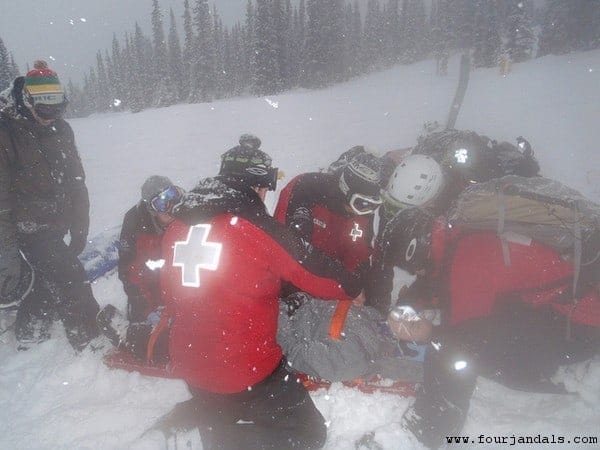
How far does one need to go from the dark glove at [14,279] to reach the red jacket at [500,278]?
3.86 metres

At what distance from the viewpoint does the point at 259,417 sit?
9.01 feet

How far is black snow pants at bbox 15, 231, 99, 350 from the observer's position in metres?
4.15

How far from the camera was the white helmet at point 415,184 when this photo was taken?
14.0 feet

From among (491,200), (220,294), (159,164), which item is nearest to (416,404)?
(491,200)

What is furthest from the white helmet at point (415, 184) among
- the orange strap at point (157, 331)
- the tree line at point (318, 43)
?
the tree line at point (318, 43)

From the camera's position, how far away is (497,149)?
19.2 feet

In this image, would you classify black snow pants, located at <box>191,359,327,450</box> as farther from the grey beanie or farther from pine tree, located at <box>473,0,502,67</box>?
pine tree, located at <box>473,0,502,67</box>

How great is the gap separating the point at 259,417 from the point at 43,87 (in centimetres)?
361

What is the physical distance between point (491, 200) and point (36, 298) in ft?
15.6

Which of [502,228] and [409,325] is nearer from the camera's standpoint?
[502,228]

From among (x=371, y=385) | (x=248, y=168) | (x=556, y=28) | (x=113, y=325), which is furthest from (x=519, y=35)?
(x=113, y=325)

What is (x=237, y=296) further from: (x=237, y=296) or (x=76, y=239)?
(x=76, y=239)

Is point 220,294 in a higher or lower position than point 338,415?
higher

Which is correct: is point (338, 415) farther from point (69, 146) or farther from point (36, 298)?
point (69, 146)
